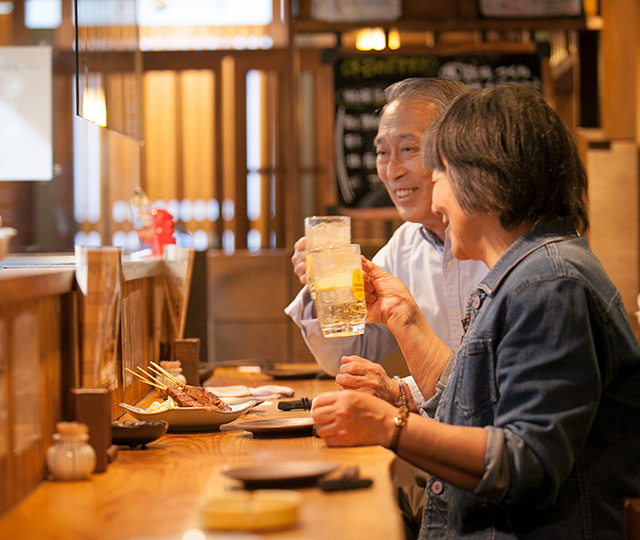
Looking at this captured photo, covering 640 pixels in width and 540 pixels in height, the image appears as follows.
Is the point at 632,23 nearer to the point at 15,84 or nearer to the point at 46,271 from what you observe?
the point at 15,84

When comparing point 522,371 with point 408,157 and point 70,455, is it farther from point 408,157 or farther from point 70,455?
point 408,157

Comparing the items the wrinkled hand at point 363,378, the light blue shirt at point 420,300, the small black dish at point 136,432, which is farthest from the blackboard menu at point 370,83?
the small black dish at point 136,432

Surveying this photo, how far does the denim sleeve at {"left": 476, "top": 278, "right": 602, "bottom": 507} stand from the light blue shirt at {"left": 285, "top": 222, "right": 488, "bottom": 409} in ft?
3.67

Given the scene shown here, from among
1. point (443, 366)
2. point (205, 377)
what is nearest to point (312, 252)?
point (443, 366)

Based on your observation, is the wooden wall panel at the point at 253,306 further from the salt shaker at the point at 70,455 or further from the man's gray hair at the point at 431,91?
the salt shaker at the point at 70,455

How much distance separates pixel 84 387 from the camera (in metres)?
1.59

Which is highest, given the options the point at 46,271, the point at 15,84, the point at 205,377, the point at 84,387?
the point at 15,84

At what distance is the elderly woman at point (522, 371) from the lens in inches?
53.1

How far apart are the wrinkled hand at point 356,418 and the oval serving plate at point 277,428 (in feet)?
0.87

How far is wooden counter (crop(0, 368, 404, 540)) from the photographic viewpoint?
3.72 feet

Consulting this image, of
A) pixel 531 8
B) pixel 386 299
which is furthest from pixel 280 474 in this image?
pixel 531 8

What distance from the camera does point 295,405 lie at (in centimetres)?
211

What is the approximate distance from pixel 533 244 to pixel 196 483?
0.75m

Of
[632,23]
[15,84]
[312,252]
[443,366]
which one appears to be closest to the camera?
[312,252]
